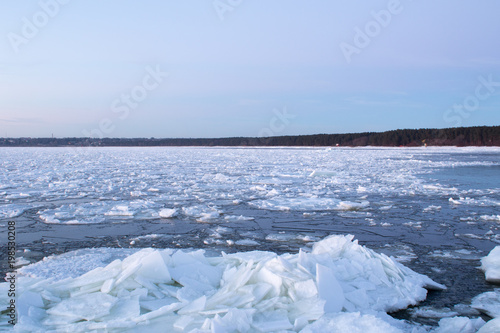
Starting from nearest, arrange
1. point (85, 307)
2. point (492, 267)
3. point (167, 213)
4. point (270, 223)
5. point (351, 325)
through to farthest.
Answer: point (351, 325) → point (85, 307) → point (492, 267) → point (270, 223) → point (167, 213)

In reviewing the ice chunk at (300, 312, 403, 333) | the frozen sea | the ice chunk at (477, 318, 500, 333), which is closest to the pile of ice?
the ice chunk at (300, 312, 403, 333)

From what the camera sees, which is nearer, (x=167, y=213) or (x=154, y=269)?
(x=154, y=269)

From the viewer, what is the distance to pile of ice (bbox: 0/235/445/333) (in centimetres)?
251

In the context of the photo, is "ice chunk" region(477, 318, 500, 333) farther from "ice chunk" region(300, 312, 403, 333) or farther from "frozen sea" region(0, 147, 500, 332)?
"ice chunk" region(300, 312, 403, 333)

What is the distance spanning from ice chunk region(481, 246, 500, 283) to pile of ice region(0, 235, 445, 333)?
572 millimetres

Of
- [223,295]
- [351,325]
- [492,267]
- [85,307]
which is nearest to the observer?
[351,325]

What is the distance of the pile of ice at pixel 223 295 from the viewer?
2.51 meters

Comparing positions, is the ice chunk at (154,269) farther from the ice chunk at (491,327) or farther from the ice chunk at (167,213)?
the ice chunk at (167,213)

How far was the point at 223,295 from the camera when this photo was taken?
110 inches

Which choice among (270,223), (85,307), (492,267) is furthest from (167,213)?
(492,267)

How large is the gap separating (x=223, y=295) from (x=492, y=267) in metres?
2.59

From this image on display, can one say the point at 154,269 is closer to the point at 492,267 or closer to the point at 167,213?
the point at 492,267

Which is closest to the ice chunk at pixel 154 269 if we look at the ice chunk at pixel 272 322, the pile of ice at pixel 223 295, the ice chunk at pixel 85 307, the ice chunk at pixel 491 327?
the pile of ice at pixel 223 295

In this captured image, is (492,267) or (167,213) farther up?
(492,267)
